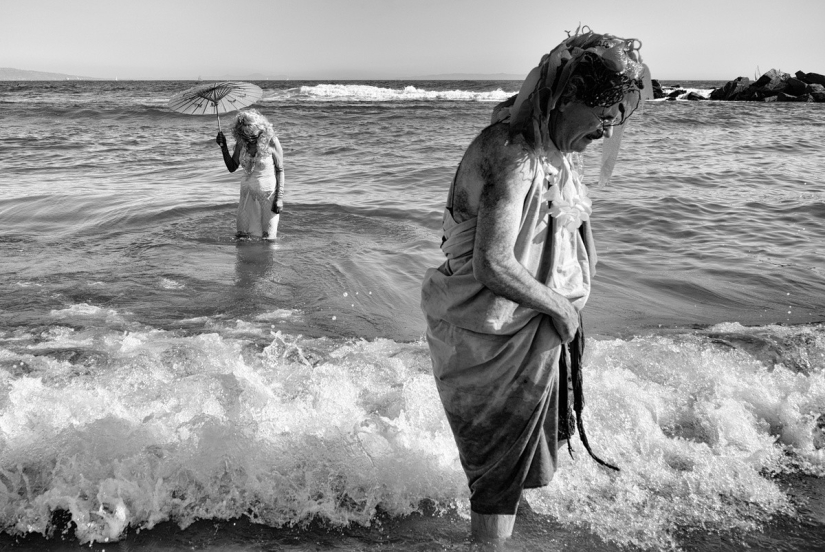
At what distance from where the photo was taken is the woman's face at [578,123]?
213 centimetres

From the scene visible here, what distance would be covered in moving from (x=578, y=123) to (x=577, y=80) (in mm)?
148

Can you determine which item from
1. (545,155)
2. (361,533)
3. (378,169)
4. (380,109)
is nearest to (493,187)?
(545,155)

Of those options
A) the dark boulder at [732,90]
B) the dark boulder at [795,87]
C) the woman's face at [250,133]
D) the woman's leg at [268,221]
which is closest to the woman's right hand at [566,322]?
the woman's face at [250,133]

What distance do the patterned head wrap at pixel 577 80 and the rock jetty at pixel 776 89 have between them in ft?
154

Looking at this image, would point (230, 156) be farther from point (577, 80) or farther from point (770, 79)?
point (770, 79)

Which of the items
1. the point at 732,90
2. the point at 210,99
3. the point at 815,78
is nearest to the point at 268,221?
the point at 210,99

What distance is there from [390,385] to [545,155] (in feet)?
7.88

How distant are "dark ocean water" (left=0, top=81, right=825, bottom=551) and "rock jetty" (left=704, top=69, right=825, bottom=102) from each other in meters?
37.1

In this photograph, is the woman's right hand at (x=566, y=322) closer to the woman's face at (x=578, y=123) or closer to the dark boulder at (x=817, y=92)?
the woman's face at (x=578, y=123)

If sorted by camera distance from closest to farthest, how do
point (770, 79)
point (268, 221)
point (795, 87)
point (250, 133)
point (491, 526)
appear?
point (491, 526) → point (250, 133) → point (268, 221) → point (795, 87) → point (770, 79)

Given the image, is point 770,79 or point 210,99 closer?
point 210,99

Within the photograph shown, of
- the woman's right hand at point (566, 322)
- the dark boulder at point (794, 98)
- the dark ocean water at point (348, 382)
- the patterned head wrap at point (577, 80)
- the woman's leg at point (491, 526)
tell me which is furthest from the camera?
the dark boulder at point (794, 98)

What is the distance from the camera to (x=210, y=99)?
8352 mm

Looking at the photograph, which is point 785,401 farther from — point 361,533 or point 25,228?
point 25,228
